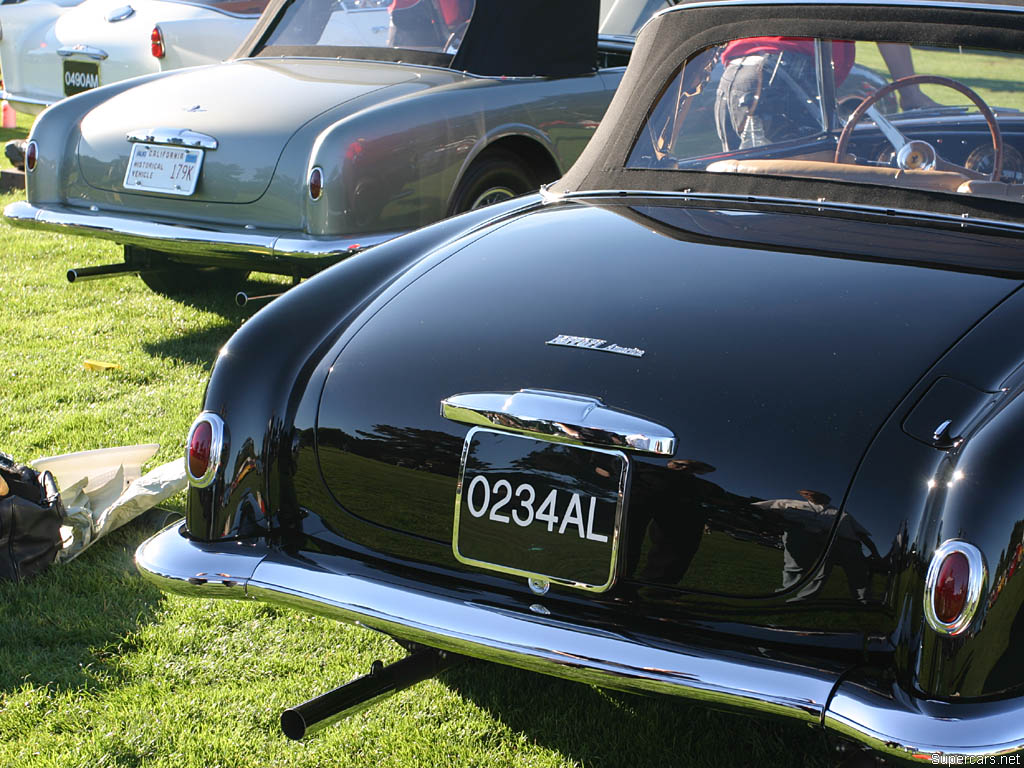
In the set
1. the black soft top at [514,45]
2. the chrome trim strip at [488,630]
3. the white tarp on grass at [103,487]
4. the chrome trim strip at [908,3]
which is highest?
the chrome trim strip at [908,3]

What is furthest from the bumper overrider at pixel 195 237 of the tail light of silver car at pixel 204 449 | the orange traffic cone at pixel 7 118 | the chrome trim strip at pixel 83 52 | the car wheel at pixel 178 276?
the orange traffic cone at pixel 7 118

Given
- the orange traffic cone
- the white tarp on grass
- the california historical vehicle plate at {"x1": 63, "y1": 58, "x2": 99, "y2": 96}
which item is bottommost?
the white tarp on grass

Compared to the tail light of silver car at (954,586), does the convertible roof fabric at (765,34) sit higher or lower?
higher

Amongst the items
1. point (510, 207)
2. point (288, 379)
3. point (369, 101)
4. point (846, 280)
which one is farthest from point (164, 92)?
point (846, 280)

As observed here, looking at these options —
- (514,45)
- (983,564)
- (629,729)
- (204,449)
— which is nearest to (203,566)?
(204,449)

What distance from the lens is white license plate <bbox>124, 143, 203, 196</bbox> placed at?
537 cm

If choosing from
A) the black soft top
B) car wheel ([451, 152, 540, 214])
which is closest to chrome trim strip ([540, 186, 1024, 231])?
car wheel ([451, 152, 540, 214])

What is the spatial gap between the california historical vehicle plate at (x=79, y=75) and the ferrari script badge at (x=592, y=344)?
6777 millimetres

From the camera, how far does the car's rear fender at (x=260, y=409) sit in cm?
255

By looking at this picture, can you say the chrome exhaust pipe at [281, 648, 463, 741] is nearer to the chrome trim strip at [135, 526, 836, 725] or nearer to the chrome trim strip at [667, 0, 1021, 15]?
the chrome trim strip at [135, 526, 836, 725]

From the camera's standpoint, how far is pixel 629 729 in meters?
2.82

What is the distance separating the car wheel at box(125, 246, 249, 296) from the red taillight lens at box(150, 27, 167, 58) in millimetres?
1668

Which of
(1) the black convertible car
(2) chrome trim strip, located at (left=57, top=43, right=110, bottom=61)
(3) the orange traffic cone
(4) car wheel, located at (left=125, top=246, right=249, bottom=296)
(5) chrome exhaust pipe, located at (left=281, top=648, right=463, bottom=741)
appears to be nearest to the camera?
(1) the black convertible car

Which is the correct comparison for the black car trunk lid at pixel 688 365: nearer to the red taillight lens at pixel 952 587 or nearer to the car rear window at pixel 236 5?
the red taillight lens at pixel 952 587
